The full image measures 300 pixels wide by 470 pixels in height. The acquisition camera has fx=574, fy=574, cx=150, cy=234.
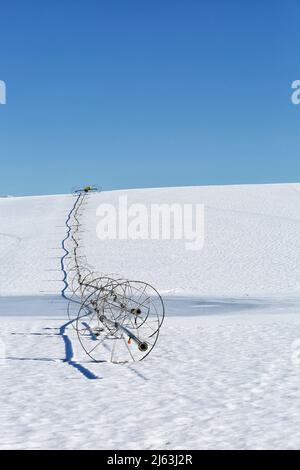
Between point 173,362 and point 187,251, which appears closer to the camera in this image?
point 173,362

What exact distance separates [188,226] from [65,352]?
24.8m

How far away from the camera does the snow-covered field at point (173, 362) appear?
619 cm

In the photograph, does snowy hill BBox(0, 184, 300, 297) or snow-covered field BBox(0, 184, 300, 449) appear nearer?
snow-covered field BBox(0, 184, 300, 449)

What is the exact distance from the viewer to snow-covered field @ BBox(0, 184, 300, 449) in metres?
6.19

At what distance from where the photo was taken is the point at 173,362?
9.65 metres

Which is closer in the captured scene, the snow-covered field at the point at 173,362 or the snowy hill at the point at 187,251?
the snow-covered field at the point at 173,362

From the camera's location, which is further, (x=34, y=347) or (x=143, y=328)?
(x=143, y=328)

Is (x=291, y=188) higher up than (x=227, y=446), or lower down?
higher up

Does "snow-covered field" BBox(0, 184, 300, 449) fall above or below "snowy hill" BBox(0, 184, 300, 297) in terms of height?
below

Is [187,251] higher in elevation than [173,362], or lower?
higher

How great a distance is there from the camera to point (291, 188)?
4769cm

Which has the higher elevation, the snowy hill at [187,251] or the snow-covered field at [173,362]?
the snowy hill at [187,251]
